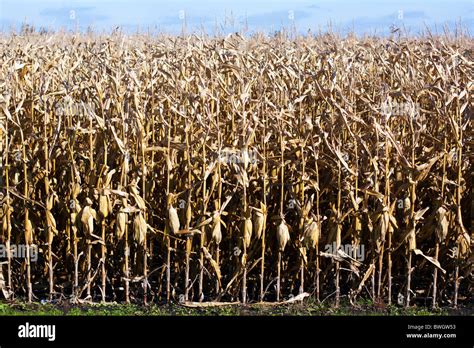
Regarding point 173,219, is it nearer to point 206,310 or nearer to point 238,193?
point 238,193

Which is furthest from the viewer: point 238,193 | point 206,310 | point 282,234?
point 238,193

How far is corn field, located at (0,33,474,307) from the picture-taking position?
537 cm

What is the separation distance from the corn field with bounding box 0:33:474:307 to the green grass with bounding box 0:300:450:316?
10cm

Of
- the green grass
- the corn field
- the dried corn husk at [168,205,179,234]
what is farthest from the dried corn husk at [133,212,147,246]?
the green grass

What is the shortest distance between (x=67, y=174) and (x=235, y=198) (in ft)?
4.51

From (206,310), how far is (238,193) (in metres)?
0.94

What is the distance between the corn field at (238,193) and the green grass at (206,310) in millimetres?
95

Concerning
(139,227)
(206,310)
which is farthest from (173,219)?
(206,310)

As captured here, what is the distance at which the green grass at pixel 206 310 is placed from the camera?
17.8 feet

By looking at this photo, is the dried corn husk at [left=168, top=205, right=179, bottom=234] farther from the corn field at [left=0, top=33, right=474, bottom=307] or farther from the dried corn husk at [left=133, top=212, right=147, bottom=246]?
the dried corn husk at [left=133, top=212, right=147, bottom=246]

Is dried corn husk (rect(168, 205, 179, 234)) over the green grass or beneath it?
over

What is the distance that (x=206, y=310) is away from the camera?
5480 millimetres

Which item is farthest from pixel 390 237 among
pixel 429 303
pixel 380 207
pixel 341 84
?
pixel 341 84
